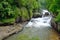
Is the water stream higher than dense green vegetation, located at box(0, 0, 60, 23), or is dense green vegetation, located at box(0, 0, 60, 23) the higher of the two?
dense green vegetation, located at box(0, 0, 60, 23)

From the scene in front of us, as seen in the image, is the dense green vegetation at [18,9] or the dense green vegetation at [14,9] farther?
the dense green vegetation at [14,9]

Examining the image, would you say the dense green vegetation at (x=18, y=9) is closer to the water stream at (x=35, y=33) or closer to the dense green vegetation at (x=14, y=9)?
the dense green vegetation at (x=14, y=9)

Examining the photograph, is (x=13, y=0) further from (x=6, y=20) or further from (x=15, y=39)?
(x=15, y=39)

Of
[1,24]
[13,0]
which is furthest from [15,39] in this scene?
[13,0]

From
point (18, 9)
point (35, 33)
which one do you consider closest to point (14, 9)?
point (18, 9)

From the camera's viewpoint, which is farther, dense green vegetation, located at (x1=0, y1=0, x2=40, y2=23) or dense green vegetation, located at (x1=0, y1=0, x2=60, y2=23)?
dense green vegetation, located at (x1=0, y1=0, x2=40, y2=23)

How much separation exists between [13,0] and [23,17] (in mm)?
→ 3613

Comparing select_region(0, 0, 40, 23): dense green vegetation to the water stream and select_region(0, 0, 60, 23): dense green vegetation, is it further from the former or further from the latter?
the water stream

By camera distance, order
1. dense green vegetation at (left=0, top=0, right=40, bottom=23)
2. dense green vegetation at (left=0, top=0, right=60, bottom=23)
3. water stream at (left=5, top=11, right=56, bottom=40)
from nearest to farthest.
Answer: water stream at (left=5, top=11, right=56, bottom=40)
dense green vegetation at (left=0, top=0, right=60, bottom=23)
dense green vegetation at (left=0, top=0, right=40, bottom=23)

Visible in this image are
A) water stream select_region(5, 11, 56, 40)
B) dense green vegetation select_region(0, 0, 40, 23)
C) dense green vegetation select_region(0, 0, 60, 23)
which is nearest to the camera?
water stream select_region(5, 11, 56, 40)

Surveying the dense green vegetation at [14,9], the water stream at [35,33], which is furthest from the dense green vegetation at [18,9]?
the water stream at [35,33]

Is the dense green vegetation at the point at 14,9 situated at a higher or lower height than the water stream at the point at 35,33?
higher

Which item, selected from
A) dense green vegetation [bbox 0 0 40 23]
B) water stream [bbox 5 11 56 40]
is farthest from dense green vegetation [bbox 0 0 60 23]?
water stream [bbox 5 11 56 40]

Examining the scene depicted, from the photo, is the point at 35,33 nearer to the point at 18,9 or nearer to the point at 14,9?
the point at 14,9
